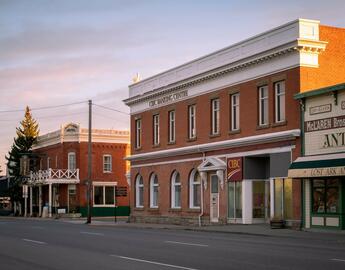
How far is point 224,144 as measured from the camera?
1510 inches

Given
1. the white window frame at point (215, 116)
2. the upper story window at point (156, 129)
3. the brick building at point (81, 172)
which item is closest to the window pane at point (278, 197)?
the white window frame at point (215, 116)

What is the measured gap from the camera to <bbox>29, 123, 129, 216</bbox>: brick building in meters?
66.2

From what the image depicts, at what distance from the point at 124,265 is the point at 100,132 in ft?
174

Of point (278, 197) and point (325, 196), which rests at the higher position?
point (325, 196)

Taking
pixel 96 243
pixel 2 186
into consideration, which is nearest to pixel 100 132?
pixel 2 186

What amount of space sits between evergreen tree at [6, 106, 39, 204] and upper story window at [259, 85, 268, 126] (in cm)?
4310

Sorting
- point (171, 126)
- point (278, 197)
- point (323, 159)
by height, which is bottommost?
point (278, 197)

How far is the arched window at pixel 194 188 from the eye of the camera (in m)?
42.0

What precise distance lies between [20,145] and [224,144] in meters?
41.2

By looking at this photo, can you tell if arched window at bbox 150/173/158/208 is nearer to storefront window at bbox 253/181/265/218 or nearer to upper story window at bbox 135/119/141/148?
upper story window at bbox 135/119/141/148

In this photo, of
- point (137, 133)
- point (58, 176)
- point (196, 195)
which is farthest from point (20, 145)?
point (196, 195)

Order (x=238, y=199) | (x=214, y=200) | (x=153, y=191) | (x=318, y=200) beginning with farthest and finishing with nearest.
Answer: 1. (x=153, y=191)
2. (x=214, y=200)
3. (x=238, y=199)
4. (x=318, y=200)

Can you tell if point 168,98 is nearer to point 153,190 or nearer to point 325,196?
point 153,190

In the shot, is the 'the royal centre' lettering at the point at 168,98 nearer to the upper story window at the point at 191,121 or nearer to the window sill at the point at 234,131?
the upper story window at the point at 191,121
